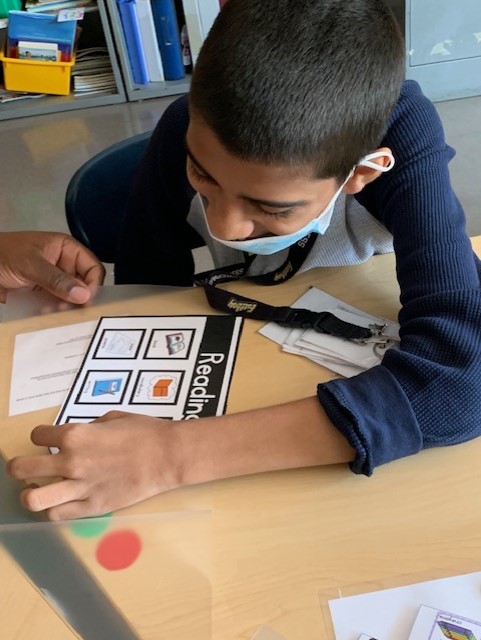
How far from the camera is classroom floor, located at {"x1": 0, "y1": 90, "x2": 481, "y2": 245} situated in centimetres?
243

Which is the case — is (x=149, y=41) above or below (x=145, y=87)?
above

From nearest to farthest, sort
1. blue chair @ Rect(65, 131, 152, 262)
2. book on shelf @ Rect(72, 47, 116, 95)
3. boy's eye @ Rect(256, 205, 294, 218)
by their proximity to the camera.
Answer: boy's eye @ Rect(256, 205, 294, 218) → blue chair @ Rect(65, 131, 152, 262) → book on shelf @ Rect(72, 47, 116, 95)

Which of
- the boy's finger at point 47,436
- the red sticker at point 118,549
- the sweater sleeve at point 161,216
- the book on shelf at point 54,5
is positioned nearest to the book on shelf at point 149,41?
the book on shelf at point 54,5

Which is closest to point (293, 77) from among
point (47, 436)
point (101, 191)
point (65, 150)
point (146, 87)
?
point (47, 436)

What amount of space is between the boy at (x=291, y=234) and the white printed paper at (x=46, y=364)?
0.10m

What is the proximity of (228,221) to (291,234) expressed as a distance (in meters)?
0.10

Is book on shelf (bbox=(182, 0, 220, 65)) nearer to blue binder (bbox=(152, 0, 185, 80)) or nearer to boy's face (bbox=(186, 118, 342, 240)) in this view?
blue binder (bbox=(152, 0, 185, 80))

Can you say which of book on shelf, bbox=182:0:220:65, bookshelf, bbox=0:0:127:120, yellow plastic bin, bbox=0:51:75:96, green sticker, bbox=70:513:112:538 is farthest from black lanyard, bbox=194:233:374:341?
yellow plastic bin, bbox=0:51:75:96

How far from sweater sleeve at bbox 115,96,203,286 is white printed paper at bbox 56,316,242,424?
0.76 feet

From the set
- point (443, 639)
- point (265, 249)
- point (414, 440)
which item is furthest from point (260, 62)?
point (443, 639)

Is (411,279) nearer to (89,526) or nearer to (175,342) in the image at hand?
(175,342)

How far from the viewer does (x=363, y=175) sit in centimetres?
85

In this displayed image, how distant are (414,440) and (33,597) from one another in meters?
0.40

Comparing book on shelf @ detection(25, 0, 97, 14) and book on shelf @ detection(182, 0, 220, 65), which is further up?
book on shelf @ detection(25, 0, 97, 14)
